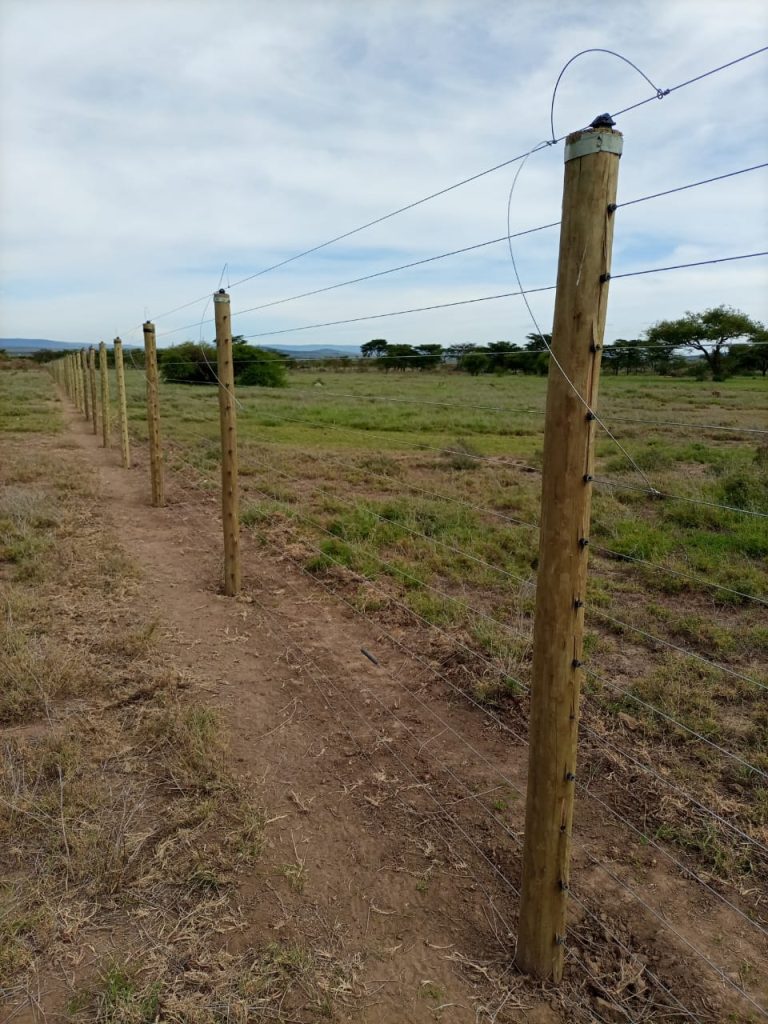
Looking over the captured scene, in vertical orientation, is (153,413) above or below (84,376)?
below

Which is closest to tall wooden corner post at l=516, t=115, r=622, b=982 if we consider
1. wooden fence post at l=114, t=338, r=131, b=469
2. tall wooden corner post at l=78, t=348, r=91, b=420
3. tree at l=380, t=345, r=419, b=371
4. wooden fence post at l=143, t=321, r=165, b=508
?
tree at l=380, t=345, r=419, b=371

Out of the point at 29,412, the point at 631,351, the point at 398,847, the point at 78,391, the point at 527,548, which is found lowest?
the point at 398,847

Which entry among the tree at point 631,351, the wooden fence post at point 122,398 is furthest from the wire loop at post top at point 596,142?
the wooden fence post at point 122,398

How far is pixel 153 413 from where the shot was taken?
8.84 m

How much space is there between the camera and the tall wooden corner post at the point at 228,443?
5461mm

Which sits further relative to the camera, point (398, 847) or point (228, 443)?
point (228, 443)

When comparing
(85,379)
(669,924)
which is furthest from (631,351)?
(85,379)

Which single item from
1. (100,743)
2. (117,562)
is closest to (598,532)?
(117,562)

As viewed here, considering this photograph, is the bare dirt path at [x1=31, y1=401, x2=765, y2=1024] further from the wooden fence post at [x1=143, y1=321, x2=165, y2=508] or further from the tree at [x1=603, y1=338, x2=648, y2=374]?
the wooden fence post at [x1=143, y1=321, x2=165, y2=508]

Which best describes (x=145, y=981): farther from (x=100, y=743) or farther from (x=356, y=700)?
(x=356, y=700)

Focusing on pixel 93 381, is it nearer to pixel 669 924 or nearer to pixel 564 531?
pixel 564 531

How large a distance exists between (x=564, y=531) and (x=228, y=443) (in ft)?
13.4

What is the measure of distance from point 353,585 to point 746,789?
3.39 metres

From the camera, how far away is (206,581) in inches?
245
